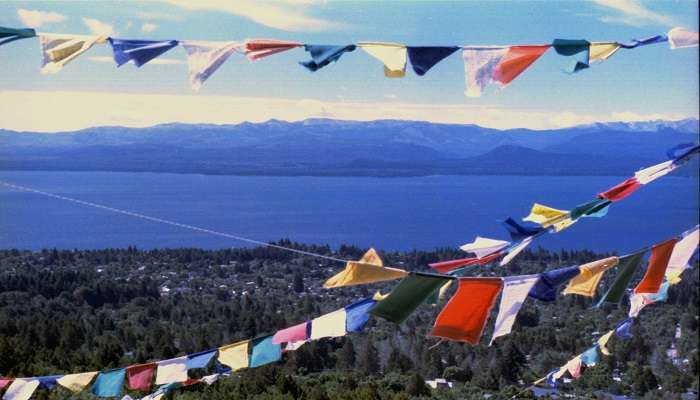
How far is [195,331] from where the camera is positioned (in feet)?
91.2

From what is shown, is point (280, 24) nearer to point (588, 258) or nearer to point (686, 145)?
point (588, 258)

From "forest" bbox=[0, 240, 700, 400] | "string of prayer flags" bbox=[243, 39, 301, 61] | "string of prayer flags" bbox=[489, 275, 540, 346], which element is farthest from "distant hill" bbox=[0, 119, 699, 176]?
"string of prayer flags" bbox=[489, 275, 540, 346]

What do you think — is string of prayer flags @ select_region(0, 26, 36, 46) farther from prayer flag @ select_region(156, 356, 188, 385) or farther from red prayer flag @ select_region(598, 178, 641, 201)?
red prayer flag @ select_region(598, 178, 641, 201)

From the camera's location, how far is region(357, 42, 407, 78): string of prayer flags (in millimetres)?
3346

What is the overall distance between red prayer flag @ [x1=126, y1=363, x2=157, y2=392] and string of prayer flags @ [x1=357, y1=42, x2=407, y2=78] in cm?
177

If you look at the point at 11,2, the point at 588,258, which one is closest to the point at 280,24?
the point at 11,2

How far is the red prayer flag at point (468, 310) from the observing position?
2961 mm

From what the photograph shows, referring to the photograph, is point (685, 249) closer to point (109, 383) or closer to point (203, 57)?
point (203, 57)

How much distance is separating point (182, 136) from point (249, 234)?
1519 cm

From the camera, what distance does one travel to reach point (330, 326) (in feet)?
11.3

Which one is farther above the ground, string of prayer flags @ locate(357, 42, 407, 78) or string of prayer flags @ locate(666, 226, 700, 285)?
string of prayer flags @ locate(357, 42, 407, 78)

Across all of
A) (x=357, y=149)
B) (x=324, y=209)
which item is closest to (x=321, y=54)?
(x=324, y=209)

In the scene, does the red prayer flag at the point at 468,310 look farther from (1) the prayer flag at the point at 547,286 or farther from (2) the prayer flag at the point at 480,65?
(2) the prayer flag at the point at 480,65

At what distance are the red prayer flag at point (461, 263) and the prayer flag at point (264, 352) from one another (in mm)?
739
